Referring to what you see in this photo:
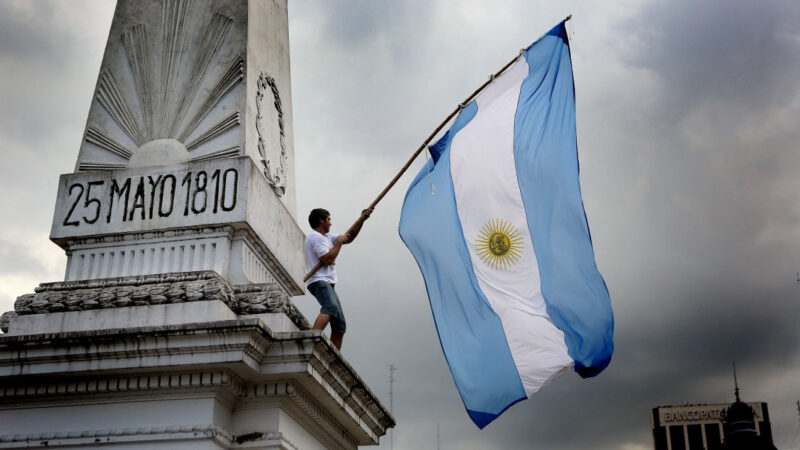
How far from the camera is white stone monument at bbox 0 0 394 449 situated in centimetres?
917

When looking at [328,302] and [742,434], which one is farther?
[328,302]

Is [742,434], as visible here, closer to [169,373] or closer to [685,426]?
[169,373]

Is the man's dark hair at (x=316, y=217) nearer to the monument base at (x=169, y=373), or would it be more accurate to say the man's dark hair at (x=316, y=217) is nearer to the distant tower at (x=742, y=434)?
the monument base at (x=169, y=373)

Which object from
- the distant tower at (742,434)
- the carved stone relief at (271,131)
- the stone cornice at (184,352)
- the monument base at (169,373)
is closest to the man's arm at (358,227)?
the monument base at (169,373)

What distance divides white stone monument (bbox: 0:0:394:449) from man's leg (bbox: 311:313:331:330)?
24 centimetres

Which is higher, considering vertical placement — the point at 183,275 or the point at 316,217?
the point at 316,217

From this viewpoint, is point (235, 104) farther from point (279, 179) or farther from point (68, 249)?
point (68, 249)

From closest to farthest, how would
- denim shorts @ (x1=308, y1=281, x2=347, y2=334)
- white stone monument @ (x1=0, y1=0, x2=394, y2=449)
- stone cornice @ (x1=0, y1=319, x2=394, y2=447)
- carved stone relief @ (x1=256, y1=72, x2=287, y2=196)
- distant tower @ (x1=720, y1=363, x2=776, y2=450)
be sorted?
distant tower @ (x1=720, y1=363, x2=776, y2=450)
stone cornice @ (x1=0, y1=319, x2=394, y2=447)
white stone monument @ (x1=0, y1=0, x2=394, y2=449)
denim shorts @ (x1=308, y1=281, x2=347, y2=334)
carved stone relief @ (x1=256, y1=72, x2=287, y2=196)

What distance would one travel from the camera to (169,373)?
9227mm

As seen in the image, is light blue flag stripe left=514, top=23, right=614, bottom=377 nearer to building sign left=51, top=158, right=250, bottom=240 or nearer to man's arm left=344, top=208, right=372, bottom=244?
man's arm left=344, top=208, right=372, bottom=244

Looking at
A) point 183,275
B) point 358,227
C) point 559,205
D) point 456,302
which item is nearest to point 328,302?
point 358,227

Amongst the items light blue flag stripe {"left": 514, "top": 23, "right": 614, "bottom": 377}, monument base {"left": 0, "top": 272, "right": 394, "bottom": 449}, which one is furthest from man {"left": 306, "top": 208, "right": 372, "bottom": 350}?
light blue flag stripe {"left": 514, "top": 23, "right": 614, "bottom": 377}

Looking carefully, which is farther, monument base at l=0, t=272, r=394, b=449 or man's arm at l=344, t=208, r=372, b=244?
man's arm at l=344, t=208, r=372, b=244

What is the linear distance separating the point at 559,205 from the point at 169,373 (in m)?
4.38
